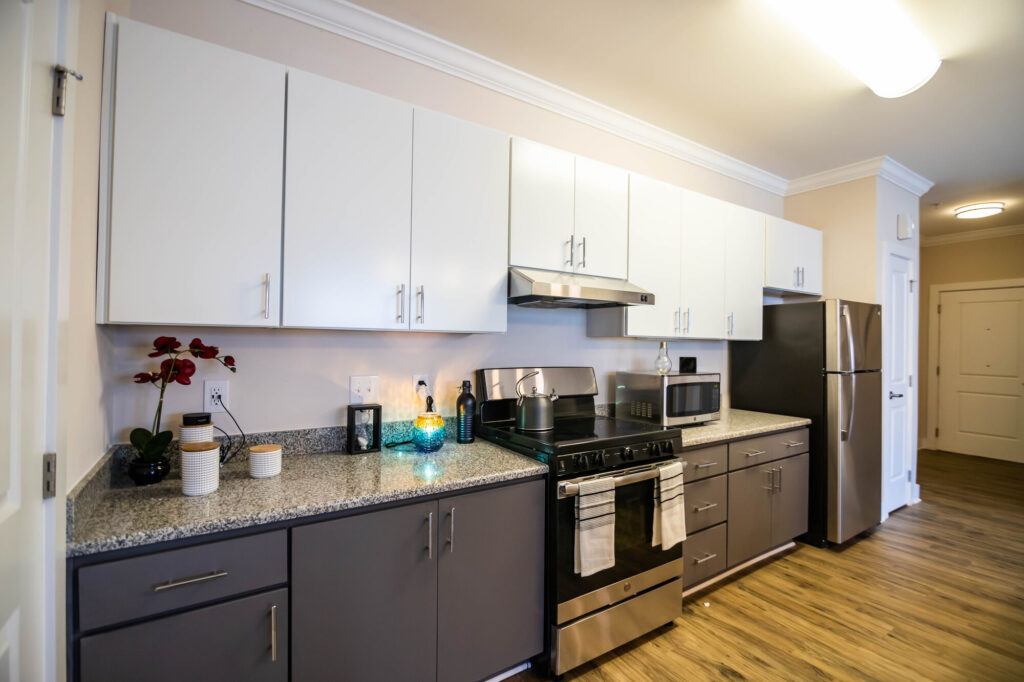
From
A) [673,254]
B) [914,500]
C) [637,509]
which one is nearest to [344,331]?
[637,509]

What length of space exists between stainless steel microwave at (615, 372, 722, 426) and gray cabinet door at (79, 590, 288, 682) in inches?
76.9

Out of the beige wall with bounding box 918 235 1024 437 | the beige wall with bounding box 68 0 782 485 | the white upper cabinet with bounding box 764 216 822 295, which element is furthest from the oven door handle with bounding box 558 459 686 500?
the beige wall with bounding box 918 235 1024 437

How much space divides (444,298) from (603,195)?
107cm

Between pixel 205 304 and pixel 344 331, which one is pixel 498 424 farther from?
pixel 205 304

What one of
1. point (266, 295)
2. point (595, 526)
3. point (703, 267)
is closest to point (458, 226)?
point (266, 295)

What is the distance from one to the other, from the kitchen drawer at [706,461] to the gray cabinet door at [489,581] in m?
0.95

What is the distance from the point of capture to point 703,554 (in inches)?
95.5

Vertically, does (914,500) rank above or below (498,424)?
below

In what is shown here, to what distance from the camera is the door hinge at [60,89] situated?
3.43 feet

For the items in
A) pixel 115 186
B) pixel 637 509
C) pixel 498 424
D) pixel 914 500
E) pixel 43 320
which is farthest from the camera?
pixel 914 500

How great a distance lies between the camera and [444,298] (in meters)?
1.93

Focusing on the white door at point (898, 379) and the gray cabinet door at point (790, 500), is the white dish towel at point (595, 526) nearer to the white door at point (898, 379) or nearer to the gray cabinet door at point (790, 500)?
the gray cabinet door at point (790, 500)

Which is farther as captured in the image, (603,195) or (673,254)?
(673,254)

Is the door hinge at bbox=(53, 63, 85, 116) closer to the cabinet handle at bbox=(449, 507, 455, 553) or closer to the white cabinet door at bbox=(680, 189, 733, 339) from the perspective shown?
the cabinet handle at bbox=(449, 507, 455, 553)
